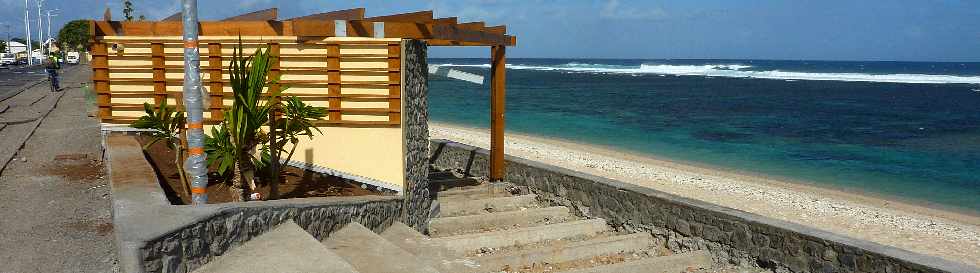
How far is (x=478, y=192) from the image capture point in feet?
35.1

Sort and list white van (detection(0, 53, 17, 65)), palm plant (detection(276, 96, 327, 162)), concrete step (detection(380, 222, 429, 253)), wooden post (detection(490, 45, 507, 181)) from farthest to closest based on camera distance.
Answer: white van (detection(0, 53, 17, 65)) → wooden post (detection(490, 45, 507, 181)) → palm plant (detection(276, 96, 327, 162)) → concrete step (detection(380, 222, 429, 253))

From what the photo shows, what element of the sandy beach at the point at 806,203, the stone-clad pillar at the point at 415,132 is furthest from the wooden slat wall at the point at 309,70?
the sandy beach at the point at 806,203

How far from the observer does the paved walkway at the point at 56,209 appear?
5.52 meters

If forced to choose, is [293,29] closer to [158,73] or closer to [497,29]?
[158,73]

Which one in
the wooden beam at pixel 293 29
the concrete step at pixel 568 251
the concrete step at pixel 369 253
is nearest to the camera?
the concrete step at pixel 369 253

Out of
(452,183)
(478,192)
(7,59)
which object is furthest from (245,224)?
(7,59)

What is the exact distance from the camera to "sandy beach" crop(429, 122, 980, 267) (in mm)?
11461

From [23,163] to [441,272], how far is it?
7530 millimetres

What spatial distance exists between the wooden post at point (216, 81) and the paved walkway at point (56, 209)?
154cm

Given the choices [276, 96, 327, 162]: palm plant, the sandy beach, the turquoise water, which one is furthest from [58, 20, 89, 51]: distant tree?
[276, 96, 327, 162]: palm plant

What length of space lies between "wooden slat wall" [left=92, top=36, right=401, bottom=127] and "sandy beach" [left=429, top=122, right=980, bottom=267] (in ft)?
26.9

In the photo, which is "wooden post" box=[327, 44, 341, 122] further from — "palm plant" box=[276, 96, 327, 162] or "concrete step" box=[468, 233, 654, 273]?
"concrete step" box=[468, 233, 654, 273]

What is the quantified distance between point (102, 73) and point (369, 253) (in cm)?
518

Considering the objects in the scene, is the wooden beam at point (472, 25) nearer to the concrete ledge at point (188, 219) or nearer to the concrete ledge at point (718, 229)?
the concrete ledge at point (718, 229)
